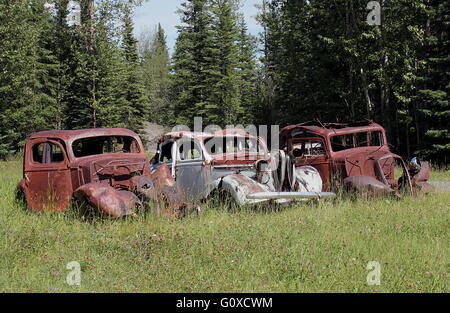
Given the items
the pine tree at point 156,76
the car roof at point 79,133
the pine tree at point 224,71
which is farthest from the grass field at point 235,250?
the pine tree at point 156,76

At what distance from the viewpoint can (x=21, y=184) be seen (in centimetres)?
938

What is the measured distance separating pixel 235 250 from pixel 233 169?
4024 millimetres

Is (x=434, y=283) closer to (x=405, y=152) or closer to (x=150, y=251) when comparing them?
(x=150, y=251)

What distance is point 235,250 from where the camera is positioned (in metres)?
6.09

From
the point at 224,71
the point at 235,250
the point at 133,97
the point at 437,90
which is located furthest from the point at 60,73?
the point at 235,250

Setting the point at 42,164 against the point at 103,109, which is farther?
the point at 103,109

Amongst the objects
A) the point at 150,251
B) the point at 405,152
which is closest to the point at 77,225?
the point at 150,251

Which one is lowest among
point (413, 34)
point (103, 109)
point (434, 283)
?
point (434, 283)

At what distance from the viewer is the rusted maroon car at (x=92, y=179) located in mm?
7496

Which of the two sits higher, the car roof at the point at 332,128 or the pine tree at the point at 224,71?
the pine tree at the point at 224,71

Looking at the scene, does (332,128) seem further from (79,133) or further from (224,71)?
(224,71)

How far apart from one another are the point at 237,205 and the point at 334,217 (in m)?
1.80

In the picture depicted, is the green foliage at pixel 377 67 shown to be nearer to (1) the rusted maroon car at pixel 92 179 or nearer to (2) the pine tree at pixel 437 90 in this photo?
(2) the pine tree at pixel 437 90

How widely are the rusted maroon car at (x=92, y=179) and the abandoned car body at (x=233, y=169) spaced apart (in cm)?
77
